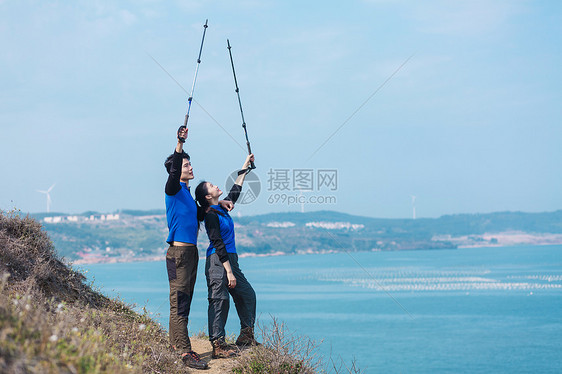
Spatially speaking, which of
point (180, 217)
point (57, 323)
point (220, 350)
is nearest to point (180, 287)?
point (180, 217)

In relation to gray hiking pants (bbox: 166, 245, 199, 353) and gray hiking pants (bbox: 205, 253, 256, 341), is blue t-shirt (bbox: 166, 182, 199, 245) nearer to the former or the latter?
gray hiking pants (bbox: 166, 245, 199, 353)

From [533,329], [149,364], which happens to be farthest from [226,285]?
[533,329]

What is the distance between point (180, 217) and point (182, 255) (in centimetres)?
45

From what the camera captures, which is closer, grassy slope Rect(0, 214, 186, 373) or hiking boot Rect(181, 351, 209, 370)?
grassy slope Rect(0, 214, 186, 373)

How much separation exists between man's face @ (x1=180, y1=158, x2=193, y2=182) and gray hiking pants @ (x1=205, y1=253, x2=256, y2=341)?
1067 mm

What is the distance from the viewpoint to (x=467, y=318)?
118 meters

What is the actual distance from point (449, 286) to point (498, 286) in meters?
13.7

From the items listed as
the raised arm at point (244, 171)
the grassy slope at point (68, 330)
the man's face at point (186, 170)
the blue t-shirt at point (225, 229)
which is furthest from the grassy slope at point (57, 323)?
the raised arm at point (244, 171)

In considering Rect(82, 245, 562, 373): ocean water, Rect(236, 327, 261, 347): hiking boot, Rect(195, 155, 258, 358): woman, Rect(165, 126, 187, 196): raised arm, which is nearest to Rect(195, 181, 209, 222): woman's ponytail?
Rect(195, 155, 258, 358): woman

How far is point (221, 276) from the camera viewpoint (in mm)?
6781

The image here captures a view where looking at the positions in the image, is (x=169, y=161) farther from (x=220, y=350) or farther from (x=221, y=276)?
(x=220, y=350)

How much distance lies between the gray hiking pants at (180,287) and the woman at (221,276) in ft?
1.03

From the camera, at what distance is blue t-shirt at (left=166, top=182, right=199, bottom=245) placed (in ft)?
21.2

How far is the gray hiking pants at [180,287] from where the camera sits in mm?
6449
